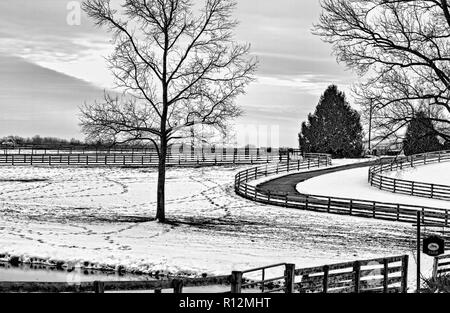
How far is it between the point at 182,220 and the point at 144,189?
58.2ft

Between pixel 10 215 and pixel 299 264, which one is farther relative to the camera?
pixel 10 215

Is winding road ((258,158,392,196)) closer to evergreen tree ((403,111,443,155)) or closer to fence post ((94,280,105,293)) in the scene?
evergreen tree ((403,111,443,155))

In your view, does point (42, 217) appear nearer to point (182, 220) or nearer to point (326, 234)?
point (182, 220)

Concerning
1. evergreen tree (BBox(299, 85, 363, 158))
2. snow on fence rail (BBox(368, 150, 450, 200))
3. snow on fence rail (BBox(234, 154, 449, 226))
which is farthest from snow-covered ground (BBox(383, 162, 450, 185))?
evergreen tree (BBox(299, 85, 363, 158))

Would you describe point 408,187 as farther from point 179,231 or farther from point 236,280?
point 236,280

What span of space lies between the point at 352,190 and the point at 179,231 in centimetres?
2448

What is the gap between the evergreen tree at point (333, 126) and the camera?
87.0 meters

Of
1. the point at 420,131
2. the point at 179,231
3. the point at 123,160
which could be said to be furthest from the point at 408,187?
the point at 123,160

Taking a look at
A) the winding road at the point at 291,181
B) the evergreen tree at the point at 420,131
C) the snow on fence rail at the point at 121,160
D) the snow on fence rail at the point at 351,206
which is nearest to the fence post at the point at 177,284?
the evergreen tree at the point at 420,131

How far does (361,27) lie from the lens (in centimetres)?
2000

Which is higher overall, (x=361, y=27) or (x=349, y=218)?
(x=361, y=27)

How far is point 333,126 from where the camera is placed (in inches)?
3452
